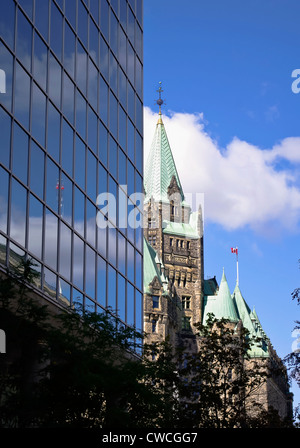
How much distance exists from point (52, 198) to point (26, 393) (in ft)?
30.9

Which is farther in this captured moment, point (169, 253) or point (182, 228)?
point (182, 228)

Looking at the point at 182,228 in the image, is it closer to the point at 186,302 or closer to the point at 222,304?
the point at 186,302

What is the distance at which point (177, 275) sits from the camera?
133000 mm

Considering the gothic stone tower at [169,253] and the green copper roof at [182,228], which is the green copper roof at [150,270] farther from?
the green copper roof at [182,228]

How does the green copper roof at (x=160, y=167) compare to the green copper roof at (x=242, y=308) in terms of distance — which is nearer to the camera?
the green copper roof at (x=242, y=308)

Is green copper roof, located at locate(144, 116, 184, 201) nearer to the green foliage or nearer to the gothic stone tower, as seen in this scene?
the gothic stone tower

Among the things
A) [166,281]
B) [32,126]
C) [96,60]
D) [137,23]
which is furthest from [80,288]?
[166,281]

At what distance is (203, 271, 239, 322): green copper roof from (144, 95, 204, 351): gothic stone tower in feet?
4.85

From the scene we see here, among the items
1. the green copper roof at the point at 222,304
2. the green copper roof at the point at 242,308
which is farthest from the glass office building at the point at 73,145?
the green copper roof at the point at 242,308

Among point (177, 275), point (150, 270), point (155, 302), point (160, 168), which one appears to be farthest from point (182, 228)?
point (155, 302)

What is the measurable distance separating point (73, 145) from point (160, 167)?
10829 centimetres

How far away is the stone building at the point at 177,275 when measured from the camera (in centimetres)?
12211

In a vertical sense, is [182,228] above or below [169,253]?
above

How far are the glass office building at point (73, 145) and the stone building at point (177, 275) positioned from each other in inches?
3087
